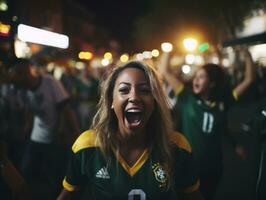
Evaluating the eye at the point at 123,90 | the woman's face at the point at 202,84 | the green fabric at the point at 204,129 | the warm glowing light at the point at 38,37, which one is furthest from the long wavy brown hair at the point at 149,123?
the warm glowing light at the point at 38,37

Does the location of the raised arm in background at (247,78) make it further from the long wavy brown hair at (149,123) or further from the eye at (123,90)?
the eye at (123,90)

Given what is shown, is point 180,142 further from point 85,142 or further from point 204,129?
point 204,129

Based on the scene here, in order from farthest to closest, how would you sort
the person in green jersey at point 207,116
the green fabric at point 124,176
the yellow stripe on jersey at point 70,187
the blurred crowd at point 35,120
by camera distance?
the blurred crowd at point 35,120 → the person in green jersey at point 207,116 → the yellow stripe on jersey at point 70,187 → the green fabric at point 124,176

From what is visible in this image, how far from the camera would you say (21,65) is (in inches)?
212

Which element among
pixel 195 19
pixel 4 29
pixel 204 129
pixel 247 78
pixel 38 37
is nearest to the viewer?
pixel 204 129

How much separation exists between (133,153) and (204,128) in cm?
191

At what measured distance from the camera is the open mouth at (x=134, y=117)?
2688 mm

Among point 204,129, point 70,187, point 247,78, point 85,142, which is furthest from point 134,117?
point 247,78

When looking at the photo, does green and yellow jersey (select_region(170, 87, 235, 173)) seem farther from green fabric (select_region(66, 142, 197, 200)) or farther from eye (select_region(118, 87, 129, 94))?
eye (select_region(118, 87, 129, 94))

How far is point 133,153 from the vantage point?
275 centimetres

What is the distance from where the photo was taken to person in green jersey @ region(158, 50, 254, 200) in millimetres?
4312

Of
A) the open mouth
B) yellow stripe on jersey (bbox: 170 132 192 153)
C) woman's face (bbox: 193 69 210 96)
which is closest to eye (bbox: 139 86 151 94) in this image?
the open mouth

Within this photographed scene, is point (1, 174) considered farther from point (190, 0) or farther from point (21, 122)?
point (190, 0)

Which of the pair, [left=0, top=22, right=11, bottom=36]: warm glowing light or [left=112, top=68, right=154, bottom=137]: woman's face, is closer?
[left=112, top=68, right=154, bottom=137]: woman's face
